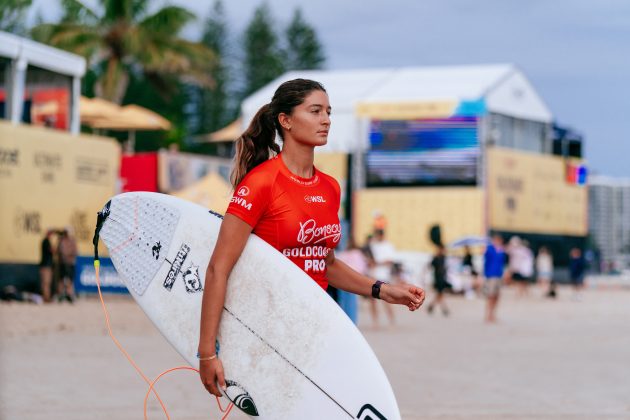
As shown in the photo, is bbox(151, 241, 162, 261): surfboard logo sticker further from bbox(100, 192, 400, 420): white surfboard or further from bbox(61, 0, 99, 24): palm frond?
bbox(61, 0, 99, 24): palm frond

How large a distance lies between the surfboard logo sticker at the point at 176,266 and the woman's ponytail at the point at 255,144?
0.30m

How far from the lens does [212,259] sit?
393 cm

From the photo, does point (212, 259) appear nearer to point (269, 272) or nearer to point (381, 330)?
point (269, 272)

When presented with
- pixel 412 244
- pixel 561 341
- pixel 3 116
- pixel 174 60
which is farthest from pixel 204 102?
pixel 561 341

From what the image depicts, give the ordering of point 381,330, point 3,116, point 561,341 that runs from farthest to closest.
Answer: point 3,116, point 381,330, point 561,341

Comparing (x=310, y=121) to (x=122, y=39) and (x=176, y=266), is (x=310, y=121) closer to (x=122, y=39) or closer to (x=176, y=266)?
(x=176, y=266)

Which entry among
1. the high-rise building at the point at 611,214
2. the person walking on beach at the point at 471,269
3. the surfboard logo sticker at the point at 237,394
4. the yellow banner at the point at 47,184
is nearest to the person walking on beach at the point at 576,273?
the person walking on beach at the point at 471,269

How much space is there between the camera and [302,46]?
227 ft

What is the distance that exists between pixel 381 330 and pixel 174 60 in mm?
30407

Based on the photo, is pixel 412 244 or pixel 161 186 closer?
pixel 161 186

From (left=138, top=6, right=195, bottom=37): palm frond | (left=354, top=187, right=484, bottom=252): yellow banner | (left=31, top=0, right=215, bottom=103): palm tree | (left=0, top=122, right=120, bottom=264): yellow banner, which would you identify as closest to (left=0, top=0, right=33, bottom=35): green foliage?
(left=31, top=0, right=215, bottom=103): palm tree

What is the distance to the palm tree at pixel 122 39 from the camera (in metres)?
45.9

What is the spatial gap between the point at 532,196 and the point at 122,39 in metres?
17.8

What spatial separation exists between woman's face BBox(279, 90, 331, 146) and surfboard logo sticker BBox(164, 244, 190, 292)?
58 cm
